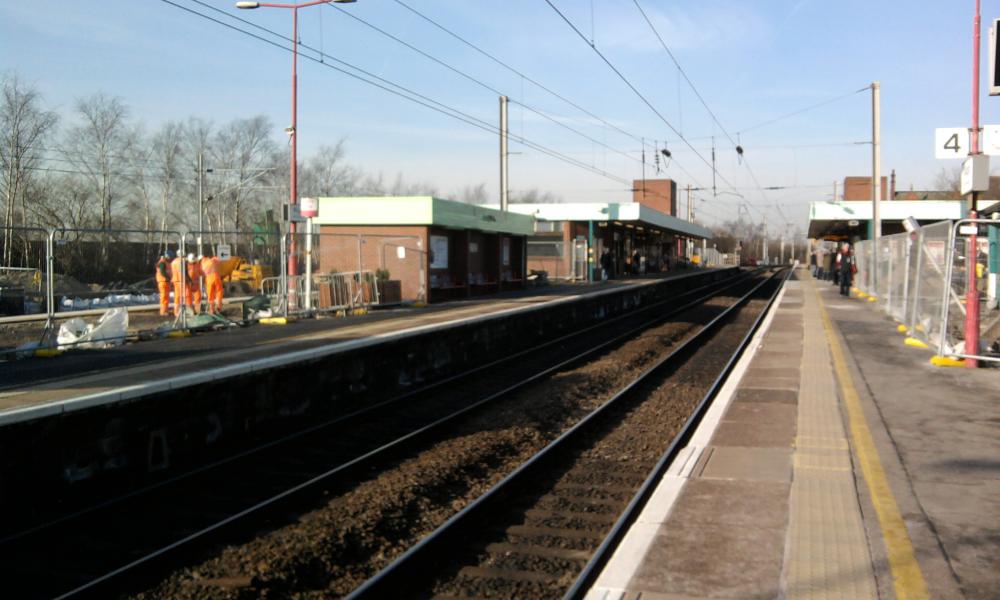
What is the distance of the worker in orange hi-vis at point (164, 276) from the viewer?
55.2ft

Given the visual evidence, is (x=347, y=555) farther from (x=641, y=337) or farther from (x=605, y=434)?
(x=641, y=337)

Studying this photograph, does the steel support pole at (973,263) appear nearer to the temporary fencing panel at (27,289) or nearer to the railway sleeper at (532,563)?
the railway sleeper at (532,563)

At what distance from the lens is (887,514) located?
5625 mm

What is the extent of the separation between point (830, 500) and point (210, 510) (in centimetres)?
494

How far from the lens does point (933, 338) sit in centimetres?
1388

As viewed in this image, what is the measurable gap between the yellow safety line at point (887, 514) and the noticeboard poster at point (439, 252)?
61.5 feet

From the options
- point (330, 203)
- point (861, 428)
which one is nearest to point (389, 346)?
point (861, 428)

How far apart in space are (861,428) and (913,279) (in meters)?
9.65

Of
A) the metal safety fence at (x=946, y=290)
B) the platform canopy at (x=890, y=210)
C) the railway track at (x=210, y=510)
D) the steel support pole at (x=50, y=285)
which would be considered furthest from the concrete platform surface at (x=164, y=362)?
the platform canopy at (x=890, y=210)

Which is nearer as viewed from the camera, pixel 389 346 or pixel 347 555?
pixel 347 555

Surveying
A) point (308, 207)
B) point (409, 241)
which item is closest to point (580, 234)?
point (409, 241)

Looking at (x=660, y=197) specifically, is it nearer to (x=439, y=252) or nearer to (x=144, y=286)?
(x=439, y=252)

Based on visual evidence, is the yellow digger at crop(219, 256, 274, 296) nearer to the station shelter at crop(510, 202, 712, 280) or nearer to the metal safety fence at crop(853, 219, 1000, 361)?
the metal safety fence at crop(853, 219, 1000, 361)

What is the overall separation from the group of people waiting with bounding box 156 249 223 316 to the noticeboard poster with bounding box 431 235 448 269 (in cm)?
1045
